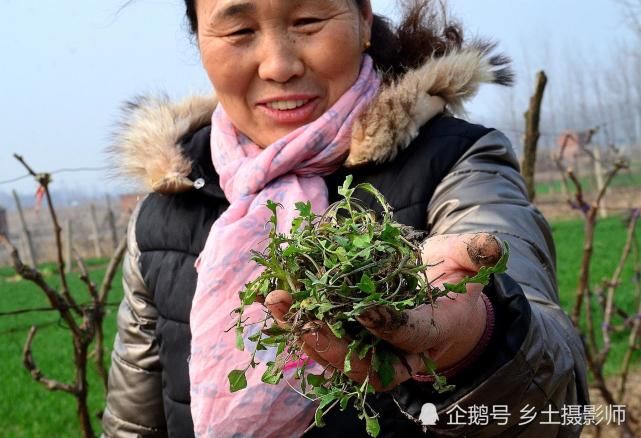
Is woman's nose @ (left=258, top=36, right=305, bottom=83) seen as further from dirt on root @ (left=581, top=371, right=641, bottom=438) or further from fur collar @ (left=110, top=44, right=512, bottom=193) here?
dirt on root @ (left=581, top=371, right=641, bottom=438)

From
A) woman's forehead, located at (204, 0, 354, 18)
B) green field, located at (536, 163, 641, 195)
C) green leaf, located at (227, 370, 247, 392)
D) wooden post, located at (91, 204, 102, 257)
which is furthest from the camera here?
green field, located at (536, 163, 641, 195)

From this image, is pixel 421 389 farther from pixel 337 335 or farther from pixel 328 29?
pixel 328 29

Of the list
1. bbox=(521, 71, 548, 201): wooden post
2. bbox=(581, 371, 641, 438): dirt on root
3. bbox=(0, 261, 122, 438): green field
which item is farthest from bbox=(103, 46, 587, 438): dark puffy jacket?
bbox=(581, 371, 641, 438): dirt on root

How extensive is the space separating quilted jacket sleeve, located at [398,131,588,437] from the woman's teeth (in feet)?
1.42

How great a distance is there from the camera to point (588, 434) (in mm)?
5488

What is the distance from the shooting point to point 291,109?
203cm

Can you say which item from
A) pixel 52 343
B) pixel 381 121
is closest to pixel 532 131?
pixel 381 121

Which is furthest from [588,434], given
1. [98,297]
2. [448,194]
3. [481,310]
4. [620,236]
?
[620,236]

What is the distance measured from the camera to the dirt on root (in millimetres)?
5230

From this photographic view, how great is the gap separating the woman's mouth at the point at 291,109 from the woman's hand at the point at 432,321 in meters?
0.78

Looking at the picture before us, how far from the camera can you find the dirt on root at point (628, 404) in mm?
5230

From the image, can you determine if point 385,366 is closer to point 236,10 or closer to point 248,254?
point 248,254

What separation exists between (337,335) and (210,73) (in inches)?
43.8

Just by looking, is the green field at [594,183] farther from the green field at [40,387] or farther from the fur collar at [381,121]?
the fur collar at [381,121]
